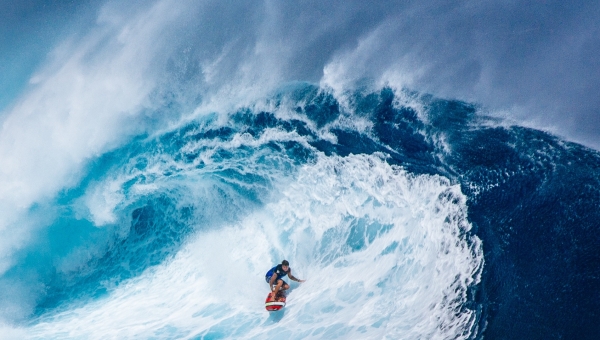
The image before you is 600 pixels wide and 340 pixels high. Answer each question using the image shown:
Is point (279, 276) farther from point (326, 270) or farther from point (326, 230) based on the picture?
point (326, 230)

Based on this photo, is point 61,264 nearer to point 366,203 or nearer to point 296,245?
point 296,245

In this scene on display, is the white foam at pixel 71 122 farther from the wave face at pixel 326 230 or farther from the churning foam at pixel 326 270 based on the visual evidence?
the churning foam at pixel 326 270

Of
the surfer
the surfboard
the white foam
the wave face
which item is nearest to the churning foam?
the wave face

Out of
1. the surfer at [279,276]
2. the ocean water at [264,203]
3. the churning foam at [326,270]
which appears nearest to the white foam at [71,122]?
the ocean water at [264,203]

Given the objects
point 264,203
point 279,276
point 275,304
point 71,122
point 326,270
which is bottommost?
point 275,304

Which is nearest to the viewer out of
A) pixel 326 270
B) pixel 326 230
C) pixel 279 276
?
pixel 279 276

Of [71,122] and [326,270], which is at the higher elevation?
[71,122]

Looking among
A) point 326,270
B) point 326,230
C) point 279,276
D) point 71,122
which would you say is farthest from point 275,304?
point 71,122
